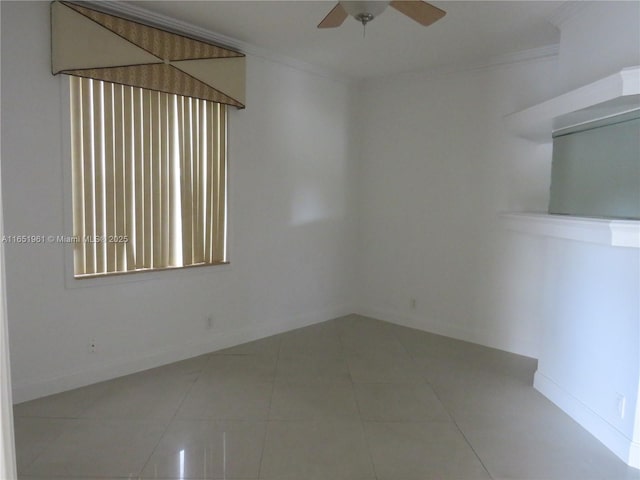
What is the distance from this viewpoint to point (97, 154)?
334 centimetres

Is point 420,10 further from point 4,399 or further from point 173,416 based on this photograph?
point 173,416

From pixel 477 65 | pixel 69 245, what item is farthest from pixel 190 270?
pixel 477 65

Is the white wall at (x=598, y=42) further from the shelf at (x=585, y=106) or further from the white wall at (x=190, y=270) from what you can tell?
the white wall at (x=190, y=270)

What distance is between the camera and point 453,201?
480 centimetres

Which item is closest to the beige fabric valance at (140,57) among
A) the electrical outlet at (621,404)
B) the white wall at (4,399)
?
the white wall at (4,399)

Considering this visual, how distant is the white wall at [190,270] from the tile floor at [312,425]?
32 cm

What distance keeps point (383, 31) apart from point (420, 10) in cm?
142

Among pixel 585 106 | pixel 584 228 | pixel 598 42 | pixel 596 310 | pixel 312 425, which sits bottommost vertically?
pixel 312 425

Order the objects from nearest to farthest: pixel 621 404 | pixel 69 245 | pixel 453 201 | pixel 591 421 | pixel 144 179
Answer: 1. pixel 621 404
2. pixel 591 421
3. pixel 69 245
4. pixel 144 179
5. pixel 453 201

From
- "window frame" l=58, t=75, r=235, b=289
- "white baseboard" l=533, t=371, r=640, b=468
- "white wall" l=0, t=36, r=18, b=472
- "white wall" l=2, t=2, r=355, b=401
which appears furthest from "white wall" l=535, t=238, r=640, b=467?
"window frame" l=58, t=75, r=235, b=289

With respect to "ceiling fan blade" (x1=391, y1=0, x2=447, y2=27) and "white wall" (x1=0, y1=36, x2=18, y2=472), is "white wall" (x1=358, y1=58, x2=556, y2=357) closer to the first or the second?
"ceiling fan blade" (x1=391, y1=0, x2=447, y2=27)

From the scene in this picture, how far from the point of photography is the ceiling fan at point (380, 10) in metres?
2.25

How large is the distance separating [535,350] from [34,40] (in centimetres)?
477

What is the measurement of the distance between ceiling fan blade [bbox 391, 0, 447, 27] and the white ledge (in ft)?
4.89
